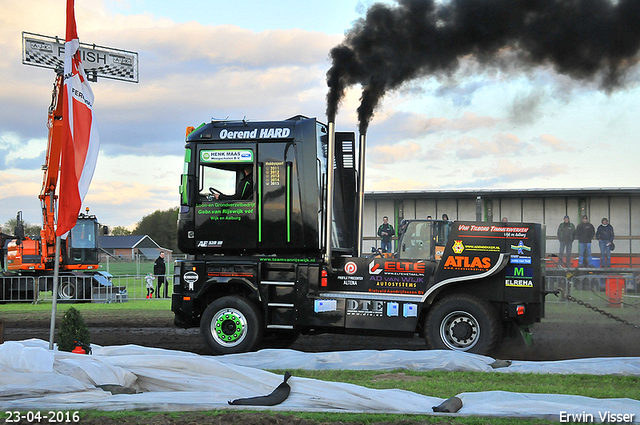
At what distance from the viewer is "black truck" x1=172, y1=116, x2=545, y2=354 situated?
9.12m

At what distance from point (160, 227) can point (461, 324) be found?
267 ft

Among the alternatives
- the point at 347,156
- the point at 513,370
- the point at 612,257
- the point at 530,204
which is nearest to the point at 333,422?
the point at 513,370

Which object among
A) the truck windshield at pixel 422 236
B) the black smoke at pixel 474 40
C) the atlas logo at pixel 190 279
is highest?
the black smoke at pixel 474 40

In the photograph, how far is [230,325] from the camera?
9.88 m

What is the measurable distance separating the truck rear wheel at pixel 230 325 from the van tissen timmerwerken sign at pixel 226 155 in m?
2.23

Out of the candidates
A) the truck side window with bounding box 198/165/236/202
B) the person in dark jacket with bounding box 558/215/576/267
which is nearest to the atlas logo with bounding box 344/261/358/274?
the truck side window with bounding box 198/165/236/202

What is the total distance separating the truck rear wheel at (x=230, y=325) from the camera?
32.0 ft

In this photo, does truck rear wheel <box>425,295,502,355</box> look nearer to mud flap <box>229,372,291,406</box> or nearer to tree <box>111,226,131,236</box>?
mud flap <box>229,372,291,406</box>

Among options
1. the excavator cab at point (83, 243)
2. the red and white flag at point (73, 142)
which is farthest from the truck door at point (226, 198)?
the excavator cab at point (83, 243)

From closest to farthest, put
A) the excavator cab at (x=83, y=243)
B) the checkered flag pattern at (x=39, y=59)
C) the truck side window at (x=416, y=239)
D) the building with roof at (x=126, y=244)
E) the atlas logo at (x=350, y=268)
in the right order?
the atlas logo at (x=350, y=268)
the truck side window at (x=416, y=239)
the excavator cab at (x=83, y=243)
the checkered flag pattern at (x=39, y=59)
the building with roof at (x=126, y=244)

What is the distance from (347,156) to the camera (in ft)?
35.9

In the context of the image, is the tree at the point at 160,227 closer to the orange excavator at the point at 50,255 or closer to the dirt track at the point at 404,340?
the orange excavator at the point at 50,255

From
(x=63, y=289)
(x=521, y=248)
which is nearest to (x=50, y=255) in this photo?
(x=63, y=289)

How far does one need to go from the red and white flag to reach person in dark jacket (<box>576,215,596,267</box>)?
619 inches
